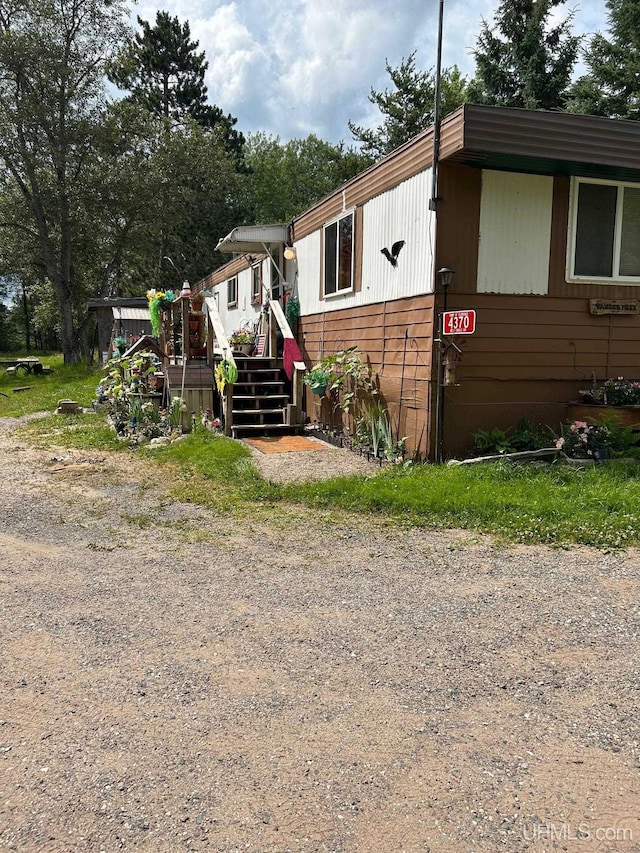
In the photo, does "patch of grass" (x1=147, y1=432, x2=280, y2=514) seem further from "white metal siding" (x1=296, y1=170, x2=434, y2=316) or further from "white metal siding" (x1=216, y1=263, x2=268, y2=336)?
"white metal siding" (x1=216, y1=263, x2=268, y2=336)

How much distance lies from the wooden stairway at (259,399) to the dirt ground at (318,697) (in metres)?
4.85

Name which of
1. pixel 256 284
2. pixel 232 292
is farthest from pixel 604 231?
pixel 232 292

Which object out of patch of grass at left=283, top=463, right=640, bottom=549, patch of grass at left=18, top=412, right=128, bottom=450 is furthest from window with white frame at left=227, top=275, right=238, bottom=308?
patch of grass at left=283, top=463, right=640, bottom=549

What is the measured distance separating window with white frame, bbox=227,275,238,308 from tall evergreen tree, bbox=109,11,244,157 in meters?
19.5

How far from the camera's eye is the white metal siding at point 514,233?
6902mm

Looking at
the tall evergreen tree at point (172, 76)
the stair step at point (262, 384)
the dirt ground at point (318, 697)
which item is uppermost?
the tall evergreen tree at point (172, 76)

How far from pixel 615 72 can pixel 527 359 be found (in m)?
19.2

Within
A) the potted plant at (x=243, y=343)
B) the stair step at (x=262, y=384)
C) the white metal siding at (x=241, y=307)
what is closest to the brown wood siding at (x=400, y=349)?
the stair step at (x=262, y=384)

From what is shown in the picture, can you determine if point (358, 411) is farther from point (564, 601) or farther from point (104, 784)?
point (104, 784)

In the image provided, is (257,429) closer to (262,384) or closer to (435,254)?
(262,384)

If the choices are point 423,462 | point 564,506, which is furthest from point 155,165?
point 564,506

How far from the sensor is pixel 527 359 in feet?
23.6

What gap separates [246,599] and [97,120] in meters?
25.6

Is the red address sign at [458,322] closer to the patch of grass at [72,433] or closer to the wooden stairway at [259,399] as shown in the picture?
the wooden stairway at [259,399]
